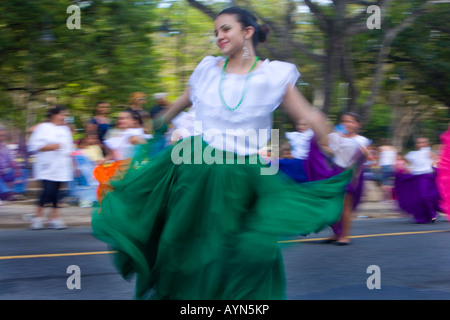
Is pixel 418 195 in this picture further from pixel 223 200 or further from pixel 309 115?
pixel 223 200

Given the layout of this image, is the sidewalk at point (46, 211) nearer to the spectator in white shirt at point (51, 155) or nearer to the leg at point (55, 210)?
the leg at point (55, 210)

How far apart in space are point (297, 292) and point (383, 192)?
383 inches

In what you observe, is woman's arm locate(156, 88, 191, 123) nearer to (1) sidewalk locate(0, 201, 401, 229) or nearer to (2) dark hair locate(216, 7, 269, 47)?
(2) dark hair locate(216, 7, 269, 47)

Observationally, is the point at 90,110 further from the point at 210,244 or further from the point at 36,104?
the point at 210,244

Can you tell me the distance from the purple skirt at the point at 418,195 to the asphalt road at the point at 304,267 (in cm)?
286

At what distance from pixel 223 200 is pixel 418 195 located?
32.1ft

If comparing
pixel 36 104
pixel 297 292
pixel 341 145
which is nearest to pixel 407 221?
pixel 297 292

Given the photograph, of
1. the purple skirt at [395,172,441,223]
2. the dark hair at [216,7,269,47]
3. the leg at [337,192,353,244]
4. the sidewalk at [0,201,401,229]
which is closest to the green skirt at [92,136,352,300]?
the dark hair at [216,7,269,47]

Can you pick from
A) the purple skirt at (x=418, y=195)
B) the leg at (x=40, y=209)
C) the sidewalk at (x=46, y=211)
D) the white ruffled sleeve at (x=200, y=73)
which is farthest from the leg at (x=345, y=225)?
the white ruffled sleeve at (x=200, y=73)

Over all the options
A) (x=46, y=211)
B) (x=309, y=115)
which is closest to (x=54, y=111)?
(x=46, y=211)

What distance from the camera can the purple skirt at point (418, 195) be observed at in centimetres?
1229

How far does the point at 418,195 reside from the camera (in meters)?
12.5

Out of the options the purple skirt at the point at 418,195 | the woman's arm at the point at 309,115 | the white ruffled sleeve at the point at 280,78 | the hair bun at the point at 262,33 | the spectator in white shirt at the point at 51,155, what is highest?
the hair bun at the point at 262,33

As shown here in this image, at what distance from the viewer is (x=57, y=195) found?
940 centimetres
